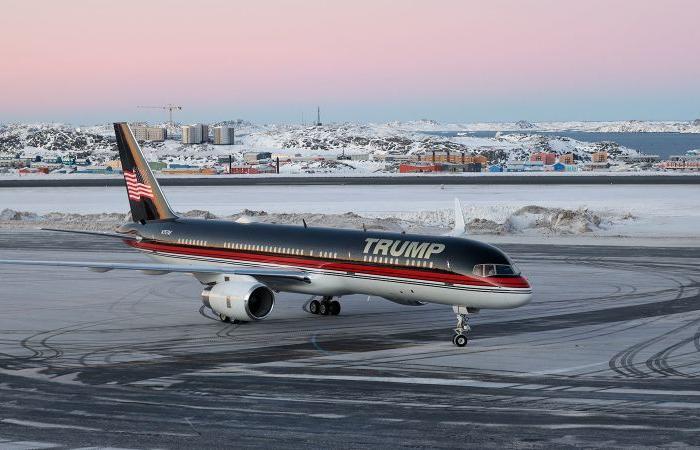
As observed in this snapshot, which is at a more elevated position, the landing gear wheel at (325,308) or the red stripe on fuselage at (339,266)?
the red stripe on fuselage at (339,266)

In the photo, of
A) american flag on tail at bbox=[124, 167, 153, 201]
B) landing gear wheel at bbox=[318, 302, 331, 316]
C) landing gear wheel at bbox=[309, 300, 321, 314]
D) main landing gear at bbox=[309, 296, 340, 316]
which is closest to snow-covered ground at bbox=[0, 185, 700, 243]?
american flag on tail at bbox=[124, 167, 153, 201]

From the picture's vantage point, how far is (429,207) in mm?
91875

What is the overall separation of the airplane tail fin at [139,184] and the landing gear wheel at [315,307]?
367 inches

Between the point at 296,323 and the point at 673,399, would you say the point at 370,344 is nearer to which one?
the point at 296,323

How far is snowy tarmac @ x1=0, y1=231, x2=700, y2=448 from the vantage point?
76.0 feet

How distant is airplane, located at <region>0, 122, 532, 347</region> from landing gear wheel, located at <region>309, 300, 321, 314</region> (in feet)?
0.14

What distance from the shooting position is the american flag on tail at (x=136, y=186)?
46.8 m

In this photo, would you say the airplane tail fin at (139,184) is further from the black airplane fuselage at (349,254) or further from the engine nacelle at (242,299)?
the engine nacelle at (242,299)

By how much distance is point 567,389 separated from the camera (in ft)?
90.4

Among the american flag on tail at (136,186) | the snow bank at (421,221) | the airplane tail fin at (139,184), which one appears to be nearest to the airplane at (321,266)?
the airplane tail fin at (139,184)

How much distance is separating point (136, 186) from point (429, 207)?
1896 inches

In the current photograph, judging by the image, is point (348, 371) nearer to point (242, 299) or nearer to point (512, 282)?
point (512, 282)

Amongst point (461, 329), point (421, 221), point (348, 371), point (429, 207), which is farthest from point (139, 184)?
point (429, 207)

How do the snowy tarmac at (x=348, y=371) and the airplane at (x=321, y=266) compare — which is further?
the airplane at (x=321, y=266)
